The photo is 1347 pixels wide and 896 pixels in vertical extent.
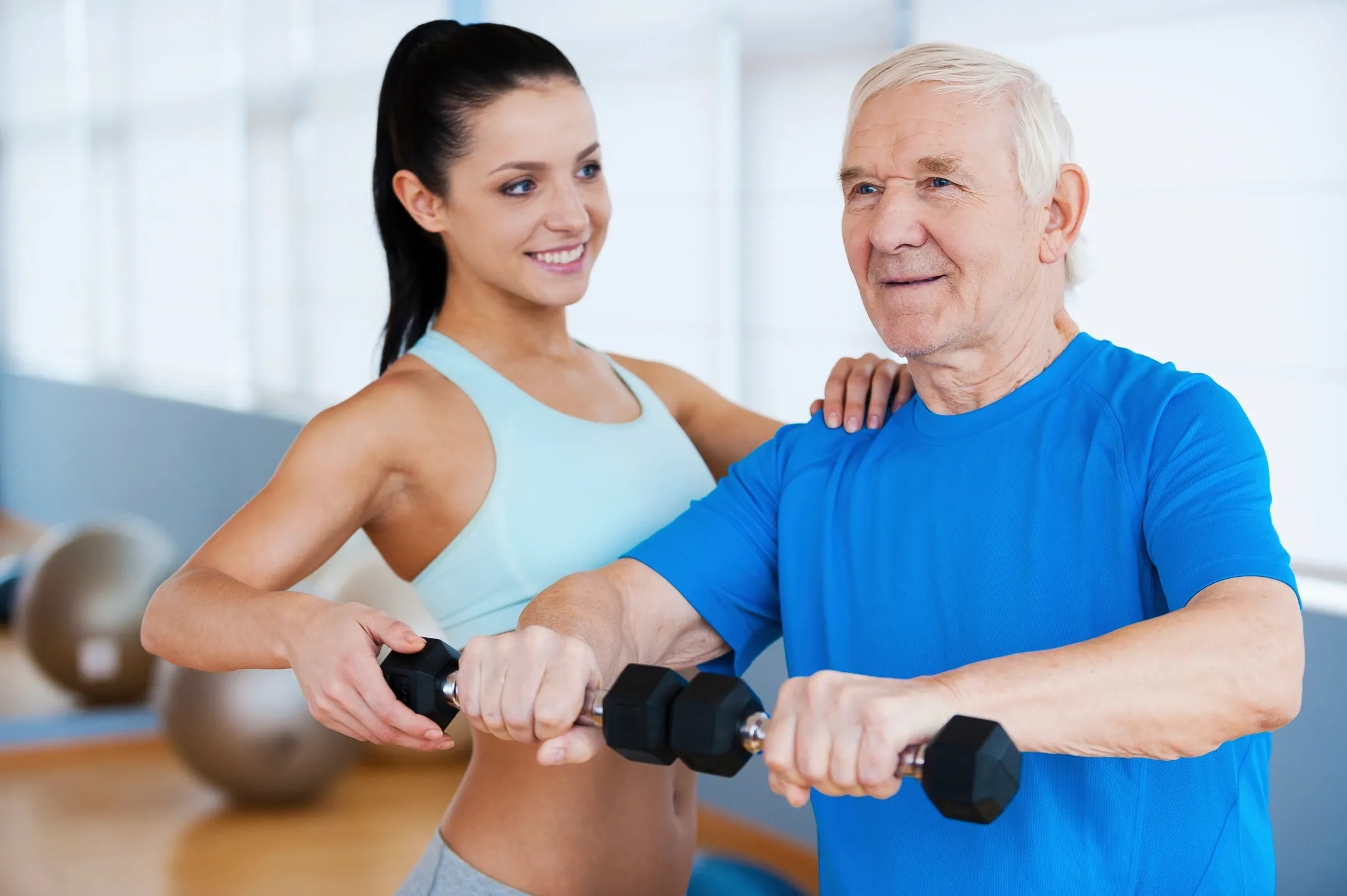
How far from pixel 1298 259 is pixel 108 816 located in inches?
138

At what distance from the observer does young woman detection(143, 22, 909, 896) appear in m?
1.48

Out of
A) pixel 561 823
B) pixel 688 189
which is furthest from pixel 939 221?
pixel 688 189

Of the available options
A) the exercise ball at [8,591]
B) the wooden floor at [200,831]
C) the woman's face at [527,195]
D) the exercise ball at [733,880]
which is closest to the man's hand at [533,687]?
the woman's face at [527,195]

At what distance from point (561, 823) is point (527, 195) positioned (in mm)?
767

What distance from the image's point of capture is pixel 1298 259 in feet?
8.48

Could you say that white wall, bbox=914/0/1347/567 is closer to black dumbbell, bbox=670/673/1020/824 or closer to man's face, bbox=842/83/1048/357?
man's face, bbox=842/83/1048/357

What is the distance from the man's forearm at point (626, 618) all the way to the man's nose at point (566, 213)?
460mm

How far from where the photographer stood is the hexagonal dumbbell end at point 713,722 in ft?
3.09

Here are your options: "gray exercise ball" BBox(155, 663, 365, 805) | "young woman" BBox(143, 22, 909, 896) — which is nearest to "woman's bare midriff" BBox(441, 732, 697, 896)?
"young woman" BBox(143, 22, 909, 896)

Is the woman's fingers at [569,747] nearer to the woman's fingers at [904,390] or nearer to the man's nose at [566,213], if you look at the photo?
the woman's fingers at [904,390]

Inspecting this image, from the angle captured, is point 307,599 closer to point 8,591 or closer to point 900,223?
point 900,223

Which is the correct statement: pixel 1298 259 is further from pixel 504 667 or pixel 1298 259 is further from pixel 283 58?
pixel 283 58

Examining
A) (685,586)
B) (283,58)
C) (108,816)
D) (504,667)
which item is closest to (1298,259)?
(685,586)

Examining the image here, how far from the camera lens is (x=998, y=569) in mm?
1250
